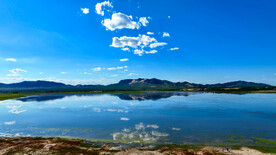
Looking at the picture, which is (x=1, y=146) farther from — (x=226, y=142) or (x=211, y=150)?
(x=226, y=142)

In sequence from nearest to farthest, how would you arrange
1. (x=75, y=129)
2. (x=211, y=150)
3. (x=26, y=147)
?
1. (x=211, y=150)
2. (x=26, y=147)
3. (x=75, y=129)

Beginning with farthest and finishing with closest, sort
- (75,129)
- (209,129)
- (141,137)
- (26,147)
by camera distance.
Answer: (75,129) < (209,129) < (141,137) < (26,147)

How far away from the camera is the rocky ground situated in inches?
823

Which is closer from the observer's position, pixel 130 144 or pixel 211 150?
pixel 211 150

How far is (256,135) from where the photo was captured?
28.8m

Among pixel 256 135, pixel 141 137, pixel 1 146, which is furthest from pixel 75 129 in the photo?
pixel 256 135

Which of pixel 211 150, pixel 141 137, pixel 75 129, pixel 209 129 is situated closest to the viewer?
pixel 211 150

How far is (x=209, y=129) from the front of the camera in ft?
110

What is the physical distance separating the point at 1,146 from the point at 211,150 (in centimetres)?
3193

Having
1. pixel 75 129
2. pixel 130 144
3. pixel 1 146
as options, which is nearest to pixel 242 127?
pixel 130 144

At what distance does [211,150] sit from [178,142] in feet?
18.3

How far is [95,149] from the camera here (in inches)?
889

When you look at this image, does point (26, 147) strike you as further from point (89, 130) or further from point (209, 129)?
point (209, 129)

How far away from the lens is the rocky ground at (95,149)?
20.9 meters
